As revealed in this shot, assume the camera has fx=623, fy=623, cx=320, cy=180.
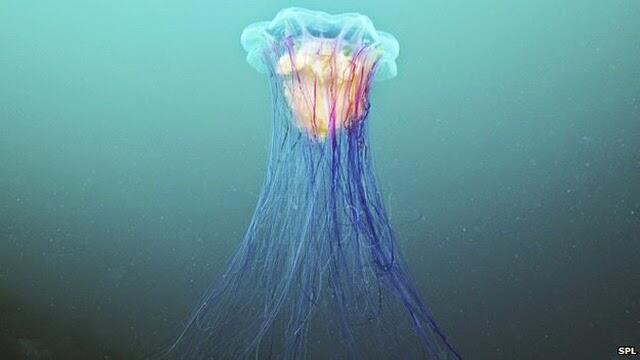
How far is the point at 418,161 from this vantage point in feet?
12.6

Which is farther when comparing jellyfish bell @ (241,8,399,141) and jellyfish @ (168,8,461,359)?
jellyfish @ (168,8,461,359)

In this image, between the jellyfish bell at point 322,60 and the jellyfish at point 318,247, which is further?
the jellyfish at point 318,247

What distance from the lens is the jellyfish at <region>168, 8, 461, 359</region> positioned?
141 inches

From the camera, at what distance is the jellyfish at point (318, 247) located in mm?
3582

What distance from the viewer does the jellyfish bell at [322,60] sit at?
3480mm

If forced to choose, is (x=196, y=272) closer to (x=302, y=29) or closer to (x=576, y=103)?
(x=302, y=29)

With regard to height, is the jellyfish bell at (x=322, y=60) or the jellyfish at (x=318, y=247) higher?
the jellyfish bell at (x=322, y=60)

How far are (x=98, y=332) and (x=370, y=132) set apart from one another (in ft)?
6.77

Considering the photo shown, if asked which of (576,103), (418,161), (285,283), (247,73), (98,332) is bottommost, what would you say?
(98,332)

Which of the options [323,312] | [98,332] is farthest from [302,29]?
[98,332]

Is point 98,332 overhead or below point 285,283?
below

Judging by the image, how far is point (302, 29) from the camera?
3473 millimetres

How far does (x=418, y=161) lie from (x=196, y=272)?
1.53 meters

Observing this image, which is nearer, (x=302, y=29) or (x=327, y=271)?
(x=302, y=29)
